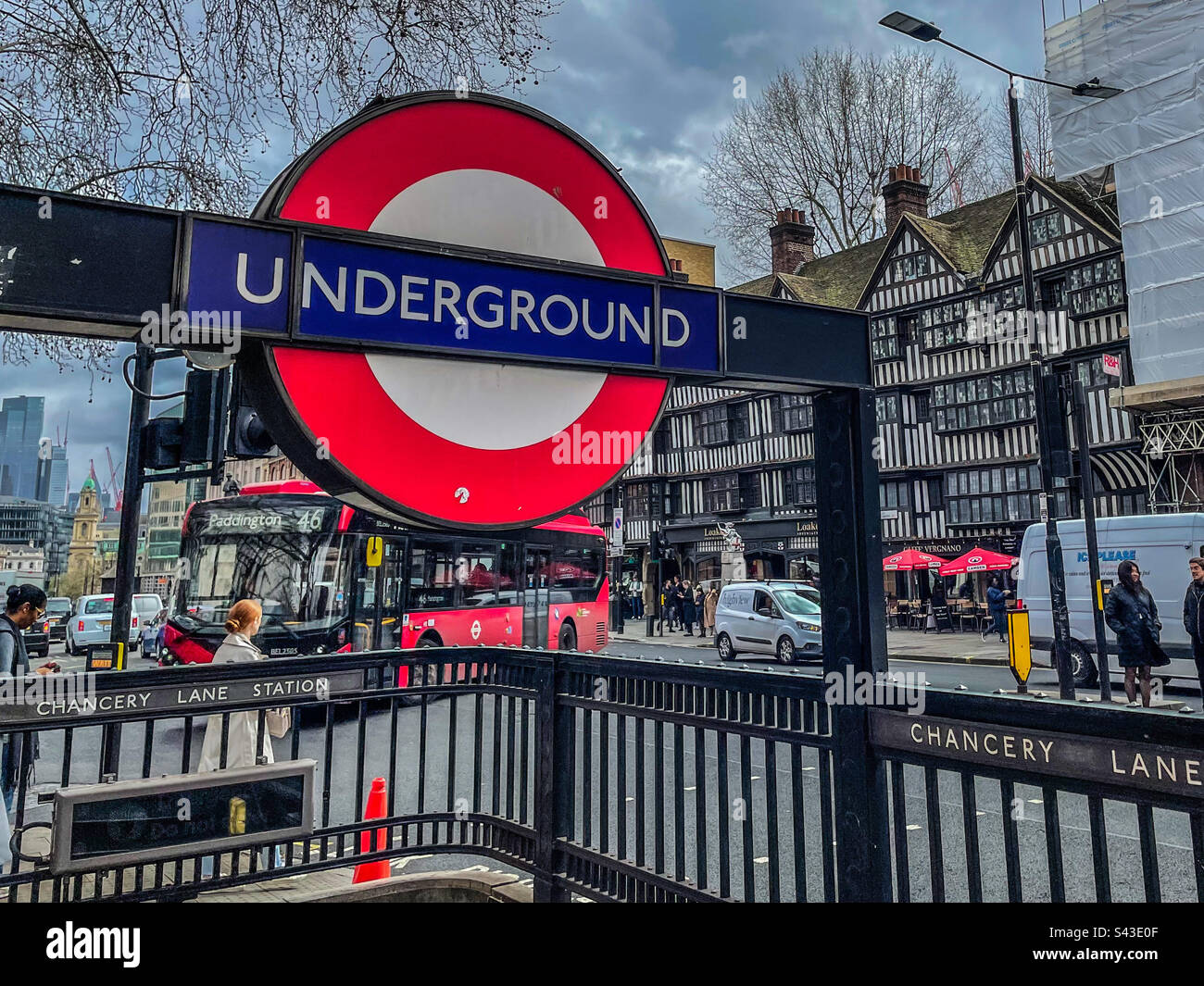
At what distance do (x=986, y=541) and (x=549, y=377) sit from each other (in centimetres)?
2777

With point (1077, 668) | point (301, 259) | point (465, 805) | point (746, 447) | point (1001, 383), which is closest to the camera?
point (301, 259)

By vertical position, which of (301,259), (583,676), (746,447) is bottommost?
(583,676)

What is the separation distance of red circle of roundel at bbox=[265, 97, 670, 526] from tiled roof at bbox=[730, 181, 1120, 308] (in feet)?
→ 78.6

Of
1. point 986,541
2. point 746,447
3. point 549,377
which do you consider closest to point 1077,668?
point 986,541

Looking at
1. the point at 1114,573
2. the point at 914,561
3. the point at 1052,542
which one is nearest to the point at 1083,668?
the point at 1114,573

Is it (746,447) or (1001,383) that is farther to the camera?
(746,447)

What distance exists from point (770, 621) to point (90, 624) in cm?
2175

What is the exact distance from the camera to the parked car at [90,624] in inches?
1061

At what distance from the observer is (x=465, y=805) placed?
11.6 ft

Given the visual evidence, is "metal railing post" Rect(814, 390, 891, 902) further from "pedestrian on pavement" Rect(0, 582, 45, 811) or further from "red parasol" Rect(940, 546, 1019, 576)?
"red parasol" Rect(940, 546, 1019, 576)

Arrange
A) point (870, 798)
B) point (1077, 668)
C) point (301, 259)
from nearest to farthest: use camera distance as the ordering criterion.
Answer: point (301, 259) < point (870, 798) < point (1077, 668)

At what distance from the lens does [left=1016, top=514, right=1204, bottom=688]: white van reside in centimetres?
1347

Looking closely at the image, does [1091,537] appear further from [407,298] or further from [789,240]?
[789,240]
